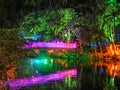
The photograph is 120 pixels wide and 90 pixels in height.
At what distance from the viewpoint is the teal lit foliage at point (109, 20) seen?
2791 cm

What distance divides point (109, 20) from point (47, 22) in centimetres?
493

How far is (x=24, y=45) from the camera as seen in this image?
16.0m

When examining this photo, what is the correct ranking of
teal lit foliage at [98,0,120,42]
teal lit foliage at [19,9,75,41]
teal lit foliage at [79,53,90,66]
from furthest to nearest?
1. teal lit foliage at [19,9,75,41]
2. teal lit foliage at [98,0,120,42]
3. teal lit foliage at [79,53,90,66]

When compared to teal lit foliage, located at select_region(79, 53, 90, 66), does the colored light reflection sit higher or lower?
lower

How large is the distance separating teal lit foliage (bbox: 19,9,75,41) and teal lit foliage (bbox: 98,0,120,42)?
8.30 feet

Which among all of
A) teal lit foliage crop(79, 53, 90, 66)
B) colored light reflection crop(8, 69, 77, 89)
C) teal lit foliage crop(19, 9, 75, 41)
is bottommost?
colored light reflection crop(8, 69, 77, 89)

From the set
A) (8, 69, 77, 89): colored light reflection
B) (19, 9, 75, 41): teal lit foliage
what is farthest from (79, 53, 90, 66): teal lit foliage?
(8, 69, 77, 89): colored light reflection

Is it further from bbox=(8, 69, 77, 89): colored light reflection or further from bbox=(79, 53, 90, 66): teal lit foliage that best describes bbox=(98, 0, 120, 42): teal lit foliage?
bbox=(8, 69, 77, 89): colored light reflection

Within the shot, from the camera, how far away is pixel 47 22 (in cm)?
2838

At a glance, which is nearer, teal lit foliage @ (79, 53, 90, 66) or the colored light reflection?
the colored light reflection

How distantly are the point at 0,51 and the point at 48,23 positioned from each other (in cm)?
1421

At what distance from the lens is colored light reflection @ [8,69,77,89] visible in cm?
1505

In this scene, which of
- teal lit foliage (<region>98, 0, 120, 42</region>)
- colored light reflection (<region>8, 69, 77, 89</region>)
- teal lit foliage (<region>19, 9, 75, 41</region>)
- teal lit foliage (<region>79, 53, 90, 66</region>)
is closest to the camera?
colored light reflection (<region>8, 69, 77, 89</region>)

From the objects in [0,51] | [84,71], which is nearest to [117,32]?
[84,71]
